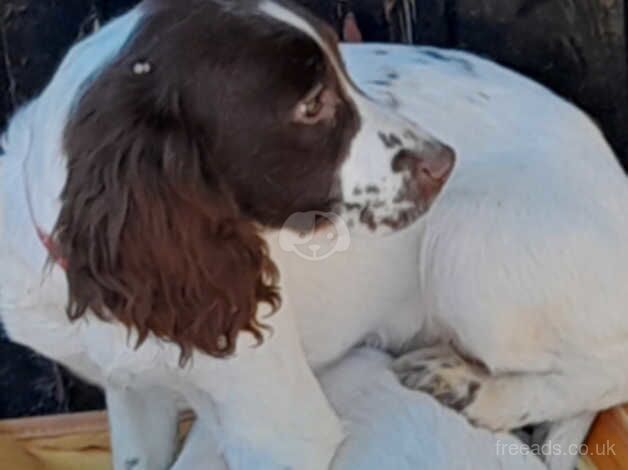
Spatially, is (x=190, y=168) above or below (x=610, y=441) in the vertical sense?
above

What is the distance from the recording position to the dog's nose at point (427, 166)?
2.22 metres

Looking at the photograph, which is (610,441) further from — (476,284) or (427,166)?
(427,166)

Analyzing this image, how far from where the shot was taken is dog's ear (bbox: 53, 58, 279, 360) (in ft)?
6.63

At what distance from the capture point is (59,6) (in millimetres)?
2889

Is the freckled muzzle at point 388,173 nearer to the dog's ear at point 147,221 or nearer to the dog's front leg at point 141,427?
the dog's ear at point 147,221

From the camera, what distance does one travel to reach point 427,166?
7.34ft

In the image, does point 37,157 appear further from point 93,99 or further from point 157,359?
point 157,359

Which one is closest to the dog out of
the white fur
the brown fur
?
the brown fur

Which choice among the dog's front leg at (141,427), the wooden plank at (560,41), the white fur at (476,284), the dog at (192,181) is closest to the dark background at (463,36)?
the wooden plank at (560,41)

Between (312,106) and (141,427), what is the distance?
0.82m

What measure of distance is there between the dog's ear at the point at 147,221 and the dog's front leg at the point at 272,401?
0.18m
